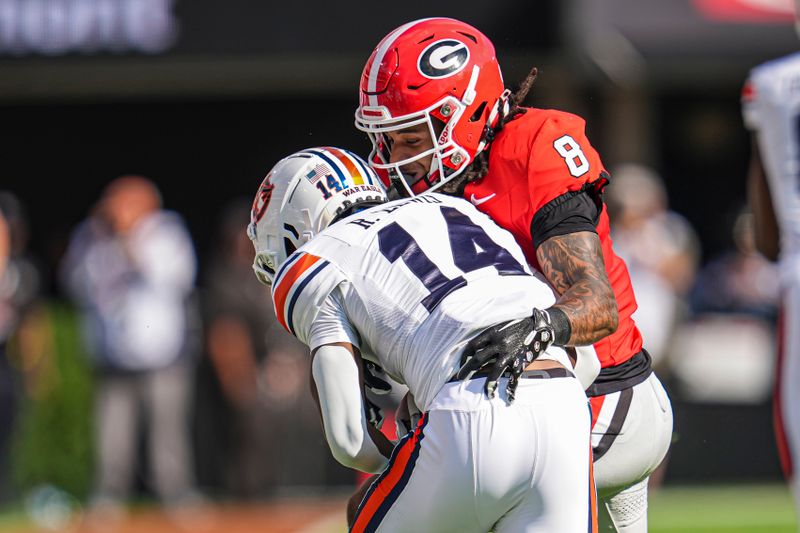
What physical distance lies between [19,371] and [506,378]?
23.7 ft

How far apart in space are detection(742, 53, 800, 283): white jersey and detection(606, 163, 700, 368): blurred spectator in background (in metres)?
4.55

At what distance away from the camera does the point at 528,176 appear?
3.28 metres

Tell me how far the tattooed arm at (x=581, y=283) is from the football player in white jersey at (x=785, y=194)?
1.89 feet

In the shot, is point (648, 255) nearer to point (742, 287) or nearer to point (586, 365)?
point (742, 287)

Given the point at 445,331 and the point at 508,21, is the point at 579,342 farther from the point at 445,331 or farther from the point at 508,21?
the point at 508,21

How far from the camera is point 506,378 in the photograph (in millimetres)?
2893

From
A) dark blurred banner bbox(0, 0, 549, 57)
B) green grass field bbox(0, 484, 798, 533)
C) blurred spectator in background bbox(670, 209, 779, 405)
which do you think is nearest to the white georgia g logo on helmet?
green grass field bbox(0, 484, 798, 533)

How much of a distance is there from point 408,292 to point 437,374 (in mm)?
194

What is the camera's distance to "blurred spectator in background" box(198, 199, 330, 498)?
9.73 metres

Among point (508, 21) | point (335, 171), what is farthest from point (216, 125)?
point (335, 171)

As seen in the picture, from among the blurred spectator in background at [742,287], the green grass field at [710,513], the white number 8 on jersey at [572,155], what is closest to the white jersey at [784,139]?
the white number 8 on jersey at [572,155]

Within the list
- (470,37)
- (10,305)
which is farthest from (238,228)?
(470,37)

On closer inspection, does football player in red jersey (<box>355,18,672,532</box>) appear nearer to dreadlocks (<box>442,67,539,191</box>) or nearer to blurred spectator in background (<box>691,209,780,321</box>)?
dreadlocks (<box>442,67,539,191</box>)

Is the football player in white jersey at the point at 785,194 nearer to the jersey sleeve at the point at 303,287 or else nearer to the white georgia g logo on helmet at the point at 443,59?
the white georgia g logo on helmet at the point at 443,59
